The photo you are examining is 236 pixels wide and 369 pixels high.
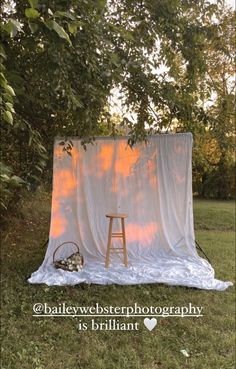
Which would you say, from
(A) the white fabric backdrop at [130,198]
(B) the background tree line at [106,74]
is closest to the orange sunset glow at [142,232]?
(A) the white fabric backdrop at [130,198]

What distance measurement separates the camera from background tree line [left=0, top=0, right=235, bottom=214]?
2037 millimetres

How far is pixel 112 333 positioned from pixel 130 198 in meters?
2.25

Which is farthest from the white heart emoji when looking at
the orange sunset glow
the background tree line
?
the orange sunset glow

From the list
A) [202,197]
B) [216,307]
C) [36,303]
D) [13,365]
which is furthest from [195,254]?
[202,197]

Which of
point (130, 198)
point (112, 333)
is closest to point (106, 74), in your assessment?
point (112, 333)

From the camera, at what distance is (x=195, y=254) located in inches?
180

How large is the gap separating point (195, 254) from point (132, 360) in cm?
245

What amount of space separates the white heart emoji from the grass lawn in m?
0.03

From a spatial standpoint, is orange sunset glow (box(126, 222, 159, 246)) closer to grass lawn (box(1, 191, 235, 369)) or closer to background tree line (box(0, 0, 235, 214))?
grass lawn (box(1, 191, 235, 369))

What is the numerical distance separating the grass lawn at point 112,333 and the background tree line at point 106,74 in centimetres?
108

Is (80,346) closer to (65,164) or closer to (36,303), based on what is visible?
(36,303)

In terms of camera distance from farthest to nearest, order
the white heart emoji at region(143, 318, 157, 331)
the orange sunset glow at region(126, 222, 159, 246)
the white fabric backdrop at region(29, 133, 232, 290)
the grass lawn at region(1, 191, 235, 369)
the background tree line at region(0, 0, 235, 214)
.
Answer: the orange sunset glow at region(126, 222, 159, 246) → the white fabric backdrop at region(29, 133, 232, 290) → the white heart emoji at region(143, 318, 157, 331) → the grass lawn at region(1, 191, 235, 369) → the background tree line at region(0, 0, 235, 214)

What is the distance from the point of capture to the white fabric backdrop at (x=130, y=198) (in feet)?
14.9

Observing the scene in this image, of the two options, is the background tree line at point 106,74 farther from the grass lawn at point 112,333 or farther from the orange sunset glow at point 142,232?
the orange sunset glow at point 142,232
